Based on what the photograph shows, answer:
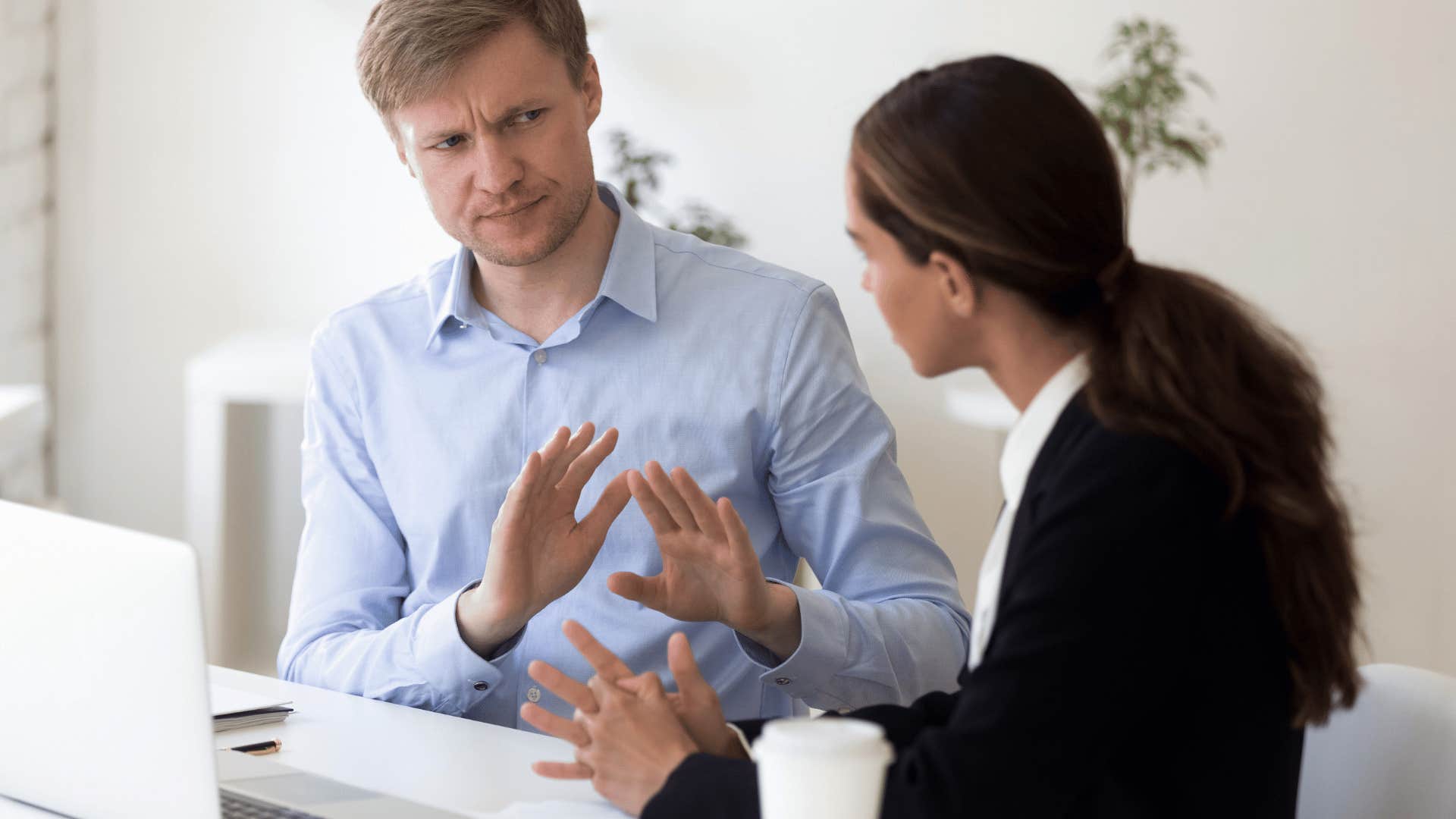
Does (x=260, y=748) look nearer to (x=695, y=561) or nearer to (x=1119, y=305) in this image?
(x=695, y=561)

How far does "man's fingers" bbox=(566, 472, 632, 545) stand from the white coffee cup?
25.9 inches

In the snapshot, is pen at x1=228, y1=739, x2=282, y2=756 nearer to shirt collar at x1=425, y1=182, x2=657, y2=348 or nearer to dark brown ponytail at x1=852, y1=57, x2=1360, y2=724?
shirt collar at x1=425, y1=182, x2=657, y2=348

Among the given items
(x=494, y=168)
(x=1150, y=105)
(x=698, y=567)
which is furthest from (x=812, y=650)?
(x=1150, y=105)

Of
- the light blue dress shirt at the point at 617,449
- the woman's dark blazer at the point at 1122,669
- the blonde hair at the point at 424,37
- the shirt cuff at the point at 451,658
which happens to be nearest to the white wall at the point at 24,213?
the light blue dress shirt at the point at 617,449

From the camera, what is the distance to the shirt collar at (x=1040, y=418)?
972 millimetres

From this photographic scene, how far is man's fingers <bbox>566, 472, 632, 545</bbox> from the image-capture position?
4.55 ft

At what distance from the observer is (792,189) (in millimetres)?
3213

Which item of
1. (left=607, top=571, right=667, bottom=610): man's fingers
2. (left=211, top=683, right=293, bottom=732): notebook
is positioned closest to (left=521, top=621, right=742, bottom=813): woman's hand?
(left=607, top=571, right=667, bottom=610): man's fingers

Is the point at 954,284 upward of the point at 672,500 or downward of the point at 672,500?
upward

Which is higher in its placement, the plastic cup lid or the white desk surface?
the plastic cup lid

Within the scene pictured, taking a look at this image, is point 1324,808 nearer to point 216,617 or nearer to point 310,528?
point 310,528

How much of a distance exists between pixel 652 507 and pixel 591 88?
0.66 m

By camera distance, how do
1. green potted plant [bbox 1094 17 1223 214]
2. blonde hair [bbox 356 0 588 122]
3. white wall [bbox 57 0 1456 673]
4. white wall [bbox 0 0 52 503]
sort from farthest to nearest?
white wall [bbox 0 0 52 503]
white wall [bbox 57 0 1456 673]
green potted plant [bbox 1094 17 1223 214]
blonde hair [bbox 356 0 588 122]

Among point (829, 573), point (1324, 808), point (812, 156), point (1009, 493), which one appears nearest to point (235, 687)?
point (829, 573)
